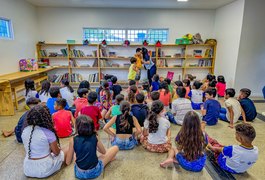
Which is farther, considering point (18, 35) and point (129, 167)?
point (18, 35)

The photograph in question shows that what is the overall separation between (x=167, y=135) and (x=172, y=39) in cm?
501

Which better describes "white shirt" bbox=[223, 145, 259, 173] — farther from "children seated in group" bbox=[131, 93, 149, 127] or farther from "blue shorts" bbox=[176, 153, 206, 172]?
"children seated in group" bbox=[131, 93, 149, 127]

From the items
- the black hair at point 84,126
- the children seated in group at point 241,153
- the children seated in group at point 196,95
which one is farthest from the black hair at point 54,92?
the children seated in group at point 196,95

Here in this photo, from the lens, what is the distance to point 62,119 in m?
2.67

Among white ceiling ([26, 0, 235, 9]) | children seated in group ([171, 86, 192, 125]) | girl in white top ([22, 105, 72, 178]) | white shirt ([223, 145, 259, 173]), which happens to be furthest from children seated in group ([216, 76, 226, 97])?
girl in white top ([22, 105, 72, 178])

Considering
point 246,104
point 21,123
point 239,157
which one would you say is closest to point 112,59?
point 21,123

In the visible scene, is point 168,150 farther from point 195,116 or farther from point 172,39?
point 172,39

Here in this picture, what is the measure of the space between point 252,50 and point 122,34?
4.28m

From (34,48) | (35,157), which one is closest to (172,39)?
(34,48)

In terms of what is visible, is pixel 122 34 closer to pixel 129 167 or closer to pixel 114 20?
pixel 114 20

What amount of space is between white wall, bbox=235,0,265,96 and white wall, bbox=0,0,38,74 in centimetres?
648

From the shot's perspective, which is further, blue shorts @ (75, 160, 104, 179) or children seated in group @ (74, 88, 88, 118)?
children seated in group @ (74, 88, 88, 118)

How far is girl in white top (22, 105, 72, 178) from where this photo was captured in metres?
1.72

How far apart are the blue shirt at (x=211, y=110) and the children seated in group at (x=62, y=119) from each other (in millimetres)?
2406
